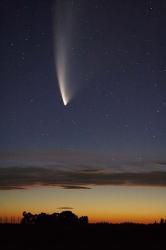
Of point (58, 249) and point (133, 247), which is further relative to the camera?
point (133, 247)

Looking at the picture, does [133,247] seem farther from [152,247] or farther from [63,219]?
[63,219]

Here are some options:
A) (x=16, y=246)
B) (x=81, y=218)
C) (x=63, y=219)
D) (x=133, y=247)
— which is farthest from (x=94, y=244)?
(x=81, y=218)

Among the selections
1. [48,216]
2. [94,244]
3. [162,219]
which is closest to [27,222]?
[48,216]

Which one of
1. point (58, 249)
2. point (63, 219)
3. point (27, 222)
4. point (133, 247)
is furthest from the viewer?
point (27, 222)

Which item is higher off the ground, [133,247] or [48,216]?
[48,216]

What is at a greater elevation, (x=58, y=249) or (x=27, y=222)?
(x=27, y=222)

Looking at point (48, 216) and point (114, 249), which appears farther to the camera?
point (48, 216)

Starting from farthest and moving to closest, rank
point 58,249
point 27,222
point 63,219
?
point 27,222
point 63,219
point 58,249

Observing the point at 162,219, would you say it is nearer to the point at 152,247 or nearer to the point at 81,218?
the point at 81,218

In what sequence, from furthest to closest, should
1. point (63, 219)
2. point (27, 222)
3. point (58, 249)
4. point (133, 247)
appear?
1. point (27, 222)
2. point (63, 219)
3. point (133, 247)
4. point (58, 249)
